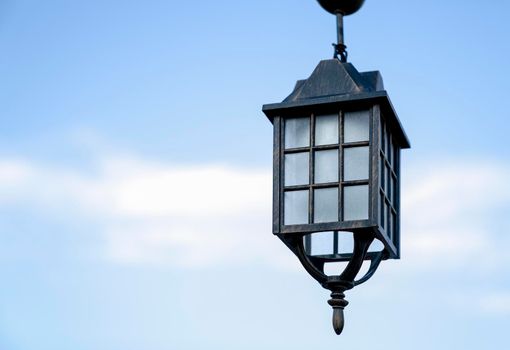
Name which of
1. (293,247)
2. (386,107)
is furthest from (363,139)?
(293,247)

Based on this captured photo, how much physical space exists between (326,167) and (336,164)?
67 mm

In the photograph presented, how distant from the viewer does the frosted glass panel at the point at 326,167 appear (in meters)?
8.22

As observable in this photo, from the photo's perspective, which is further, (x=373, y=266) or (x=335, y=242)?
(x=335, y=242)

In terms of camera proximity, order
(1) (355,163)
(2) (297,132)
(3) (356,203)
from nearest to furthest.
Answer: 1. (3) (356,203)
2. (1) (355,163)
3. (2) (297,132)

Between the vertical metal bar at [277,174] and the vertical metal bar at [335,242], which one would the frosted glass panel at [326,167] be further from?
the vertical metal bar at [335,242]

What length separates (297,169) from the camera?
8328 mm

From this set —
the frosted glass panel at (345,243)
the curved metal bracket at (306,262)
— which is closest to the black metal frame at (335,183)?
the curved metal bracket at (306,262)

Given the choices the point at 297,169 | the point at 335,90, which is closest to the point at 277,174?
the point at 297,169

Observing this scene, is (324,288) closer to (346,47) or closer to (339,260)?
(339,260)

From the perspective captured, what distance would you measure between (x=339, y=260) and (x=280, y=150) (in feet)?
2.73

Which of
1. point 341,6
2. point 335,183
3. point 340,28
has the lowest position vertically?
point 335,183

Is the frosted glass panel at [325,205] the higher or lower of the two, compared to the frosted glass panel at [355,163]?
lower

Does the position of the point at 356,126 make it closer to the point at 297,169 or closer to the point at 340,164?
the point at 340,164

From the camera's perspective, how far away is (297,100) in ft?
27.6
